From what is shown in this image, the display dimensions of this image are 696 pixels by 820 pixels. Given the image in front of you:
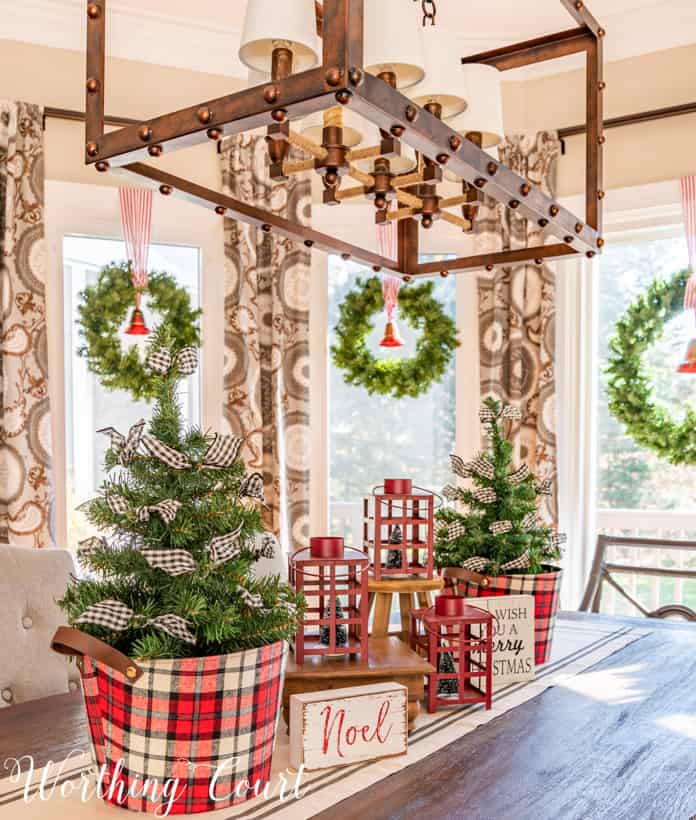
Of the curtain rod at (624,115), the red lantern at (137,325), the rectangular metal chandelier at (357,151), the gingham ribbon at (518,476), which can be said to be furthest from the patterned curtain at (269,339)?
the gingham ribbon at (518,476)

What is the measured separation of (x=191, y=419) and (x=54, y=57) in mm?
1520

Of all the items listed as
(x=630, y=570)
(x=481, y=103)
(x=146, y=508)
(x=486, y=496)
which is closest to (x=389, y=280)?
(x=630, y=570)

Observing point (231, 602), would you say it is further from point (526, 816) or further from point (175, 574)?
point (526, 816)

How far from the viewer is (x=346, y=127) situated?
62.0 inches

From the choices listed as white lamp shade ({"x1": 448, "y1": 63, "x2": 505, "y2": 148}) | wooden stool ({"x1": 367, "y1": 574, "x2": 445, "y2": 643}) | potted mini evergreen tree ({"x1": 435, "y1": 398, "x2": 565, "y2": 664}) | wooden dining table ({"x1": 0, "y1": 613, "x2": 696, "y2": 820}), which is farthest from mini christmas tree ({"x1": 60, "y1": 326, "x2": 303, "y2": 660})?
white lamp shade ({"x1": 448, "y1": 63, "x2": 505, "y2": 148})

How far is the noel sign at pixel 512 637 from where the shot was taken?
158 centimetres

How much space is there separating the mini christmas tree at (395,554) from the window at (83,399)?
78.1 inches

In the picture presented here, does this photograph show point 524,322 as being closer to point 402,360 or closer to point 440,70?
point 402,360

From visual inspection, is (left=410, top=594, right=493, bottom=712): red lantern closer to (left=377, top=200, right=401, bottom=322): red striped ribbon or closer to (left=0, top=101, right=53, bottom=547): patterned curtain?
(left=0, top=101, right=53, bottom=547): patterned curtain

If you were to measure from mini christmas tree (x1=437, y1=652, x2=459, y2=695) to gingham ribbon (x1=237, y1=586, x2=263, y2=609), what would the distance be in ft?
1.58

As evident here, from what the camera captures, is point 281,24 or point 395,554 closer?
point 281,24

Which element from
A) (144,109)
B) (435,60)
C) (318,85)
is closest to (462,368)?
(144,109)

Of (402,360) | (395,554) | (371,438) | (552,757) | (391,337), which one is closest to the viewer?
(552,757)

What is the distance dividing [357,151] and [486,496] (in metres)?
0.71
